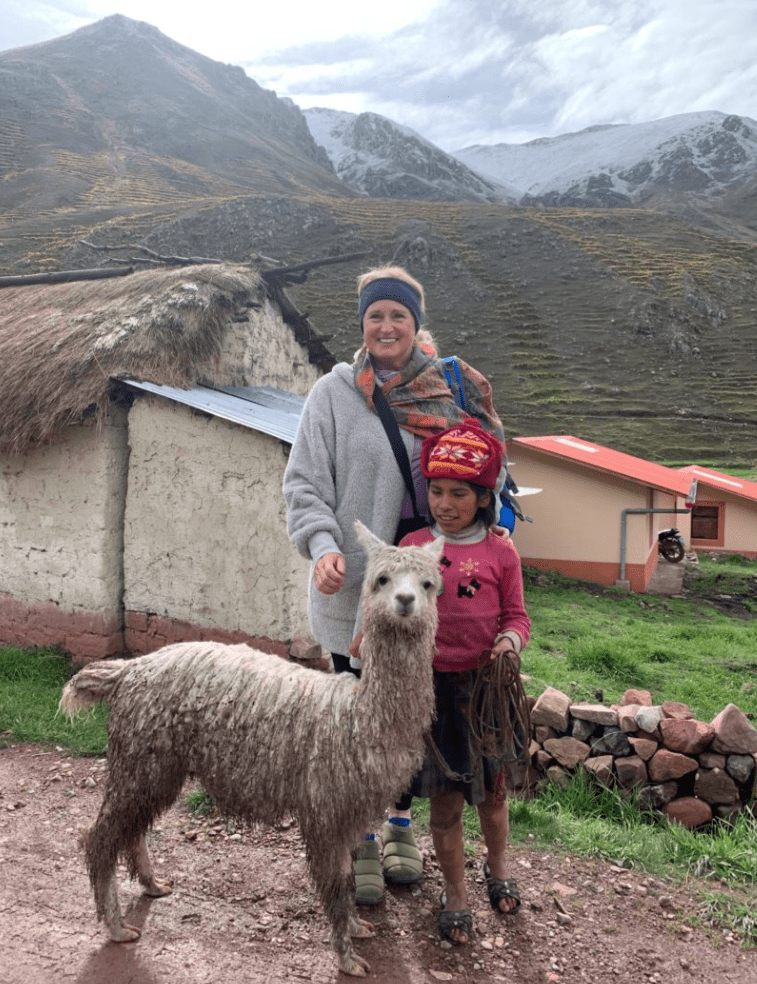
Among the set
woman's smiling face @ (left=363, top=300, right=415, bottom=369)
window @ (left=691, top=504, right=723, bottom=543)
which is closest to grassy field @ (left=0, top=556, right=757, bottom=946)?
woman's smiling face @ (left=363, top=300, right=415, bottom=369)

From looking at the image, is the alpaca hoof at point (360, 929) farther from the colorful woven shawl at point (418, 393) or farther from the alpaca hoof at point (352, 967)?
the colorful woven shawl at point (418, 393)

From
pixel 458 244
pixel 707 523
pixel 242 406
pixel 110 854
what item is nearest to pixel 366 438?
pixel 110 854

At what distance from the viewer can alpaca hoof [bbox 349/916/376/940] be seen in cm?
273

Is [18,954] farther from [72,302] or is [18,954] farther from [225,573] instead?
[72,302]

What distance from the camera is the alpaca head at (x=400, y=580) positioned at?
2.23 metres

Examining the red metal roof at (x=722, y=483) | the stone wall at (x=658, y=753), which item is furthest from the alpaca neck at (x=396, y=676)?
the red metal roof at (x=722, y=483)

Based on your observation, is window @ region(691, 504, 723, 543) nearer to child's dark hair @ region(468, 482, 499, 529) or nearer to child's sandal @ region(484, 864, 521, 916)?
child's sandal @ region(484, 864, 521, 916)

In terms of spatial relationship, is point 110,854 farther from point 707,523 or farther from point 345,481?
point 707,523

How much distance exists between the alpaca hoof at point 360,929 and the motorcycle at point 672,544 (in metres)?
17.0

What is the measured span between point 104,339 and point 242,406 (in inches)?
52.6

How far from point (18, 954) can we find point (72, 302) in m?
6.34

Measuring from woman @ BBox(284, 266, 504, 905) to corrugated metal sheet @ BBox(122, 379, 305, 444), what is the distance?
2672 millimetres

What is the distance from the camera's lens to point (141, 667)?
9.10 feet

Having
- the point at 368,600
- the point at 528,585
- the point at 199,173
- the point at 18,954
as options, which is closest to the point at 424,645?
the point at 368,600
